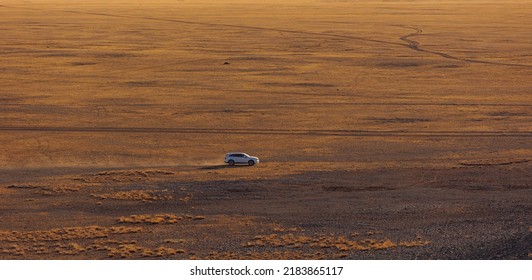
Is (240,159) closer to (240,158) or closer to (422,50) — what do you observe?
(240,158)

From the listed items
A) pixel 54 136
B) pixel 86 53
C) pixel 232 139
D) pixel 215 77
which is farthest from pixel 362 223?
pixel 86 53

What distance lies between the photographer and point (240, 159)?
1416 inches

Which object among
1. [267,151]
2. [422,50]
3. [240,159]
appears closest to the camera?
[240,159]

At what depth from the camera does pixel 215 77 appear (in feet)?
215

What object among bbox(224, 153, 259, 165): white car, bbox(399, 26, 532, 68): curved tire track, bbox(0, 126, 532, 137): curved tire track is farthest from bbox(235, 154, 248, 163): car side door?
bbox(399, 26, 532, 68): curved tire track

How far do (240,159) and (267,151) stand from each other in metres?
3.70

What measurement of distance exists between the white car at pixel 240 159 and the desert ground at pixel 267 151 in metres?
0.33

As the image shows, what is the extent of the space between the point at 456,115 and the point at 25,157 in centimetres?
2304

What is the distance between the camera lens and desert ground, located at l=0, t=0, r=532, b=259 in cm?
2514

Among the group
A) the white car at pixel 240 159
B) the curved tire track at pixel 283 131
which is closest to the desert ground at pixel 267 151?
the curved tire track at pixel 283 131

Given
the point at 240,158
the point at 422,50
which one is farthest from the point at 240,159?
the point at 422,50

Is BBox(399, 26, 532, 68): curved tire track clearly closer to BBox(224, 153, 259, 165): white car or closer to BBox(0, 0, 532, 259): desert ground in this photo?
BBox(0, 0, 532, 259): desert ground

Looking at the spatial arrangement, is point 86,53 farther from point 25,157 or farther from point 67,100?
point 25,157

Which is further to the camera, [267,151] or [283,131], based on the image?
[283,131]
